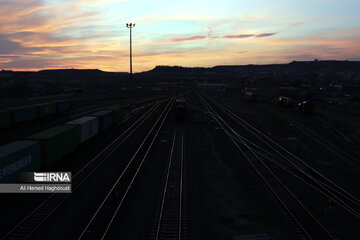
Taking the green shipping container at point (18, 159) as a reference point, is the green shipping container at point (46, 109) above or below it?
above

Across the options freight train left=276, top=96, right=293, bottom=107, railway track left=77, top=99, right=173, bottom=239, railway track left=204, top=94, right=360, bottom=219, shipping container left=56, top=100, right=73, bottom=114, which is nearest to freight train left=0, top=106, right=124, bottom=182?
railway track left=77, top=99, right=173, bottom=239

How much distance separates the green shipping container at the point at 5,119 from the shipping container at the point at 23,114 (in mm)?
869

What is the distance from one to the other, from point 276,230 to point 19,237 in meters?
13.0

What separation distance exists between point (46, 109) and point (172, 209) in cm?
3865

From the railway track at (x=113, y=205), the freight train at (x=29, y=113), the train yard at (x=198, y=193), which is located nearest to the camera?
the railway track at (x=113, y=205)

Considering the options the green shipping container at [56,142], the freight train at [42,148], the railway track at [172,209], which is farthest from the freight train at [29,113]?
the railway track at [172,209]

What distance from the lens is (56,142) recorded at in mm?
22422

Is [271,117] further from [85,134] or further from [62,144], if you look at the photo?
[62,144]

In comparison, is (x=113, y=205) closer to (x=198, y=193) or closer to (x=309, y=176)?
(x=198, y=193)

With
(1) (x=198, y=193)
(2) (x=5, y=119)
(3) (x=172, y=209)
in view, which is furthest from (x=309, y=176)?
(2) (x=5, y=119)

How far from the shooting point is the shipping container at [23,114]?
38.5 meters

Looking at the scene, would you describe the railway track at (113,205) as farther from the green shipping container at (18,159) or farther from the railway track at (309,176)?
the railway track at (309,176)

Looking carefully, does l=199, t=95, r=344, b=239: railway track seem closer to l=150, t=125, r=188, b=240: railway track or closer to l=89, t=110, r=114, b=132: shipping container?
l=150, t=125, r=188, b=240: railway track

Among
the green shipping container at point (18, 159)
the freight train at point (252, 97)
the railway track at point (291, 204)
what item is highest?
the freight train at point (252, 97)
